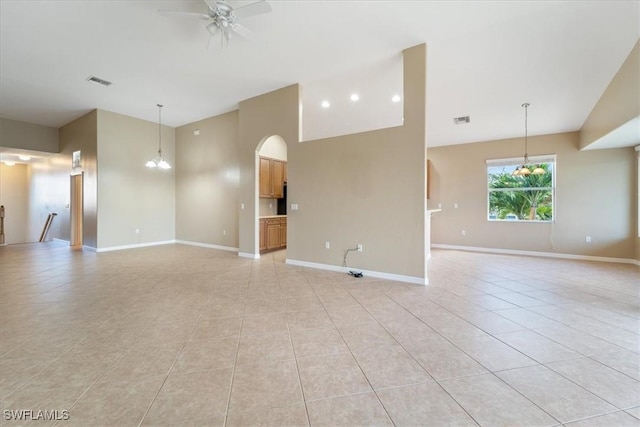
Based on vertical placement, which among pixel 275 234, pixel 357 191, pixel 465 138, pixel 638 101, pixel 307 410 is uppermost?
pixel 465 138

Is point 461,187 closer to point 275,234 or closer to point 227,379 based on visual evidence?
point 275,234

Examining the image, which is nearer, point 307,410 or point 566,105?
point 307,410

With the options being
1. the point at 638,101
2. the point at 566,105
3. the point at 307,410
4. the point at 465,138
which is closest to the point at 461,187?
the point at 465,138

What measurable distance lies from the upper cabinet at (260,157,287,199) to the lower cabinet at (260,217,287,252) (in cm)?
66

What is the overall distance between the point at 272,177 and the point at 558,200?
681 centimetres

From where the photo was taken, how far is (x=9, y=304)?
9.98ft

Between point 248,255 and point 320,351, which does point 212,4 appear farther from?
point 248,255

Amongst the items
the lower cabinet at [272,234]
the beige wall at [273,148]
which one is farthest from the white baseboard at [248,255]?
the beige wall at [273,148]

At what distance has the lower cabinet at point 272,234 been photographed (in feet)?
20.3

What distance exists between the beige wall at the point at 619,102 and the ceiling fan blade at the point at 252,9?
448 centimetres

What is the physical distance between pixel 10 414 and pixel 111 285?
2.64 metres

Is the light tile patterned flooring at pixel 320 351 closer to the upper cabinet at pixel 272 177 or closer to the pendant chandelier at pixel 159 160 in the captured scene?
the upper cabinet at pixel 272 177

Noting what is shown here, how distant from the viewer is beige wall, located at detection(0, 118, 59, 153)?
22.1 feet

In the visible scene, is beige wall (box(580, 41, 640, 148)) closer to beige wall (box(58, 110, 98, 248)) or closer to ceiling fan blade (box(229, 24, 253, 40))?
ceiling fan blade (box(229, 24, 253, 40))
